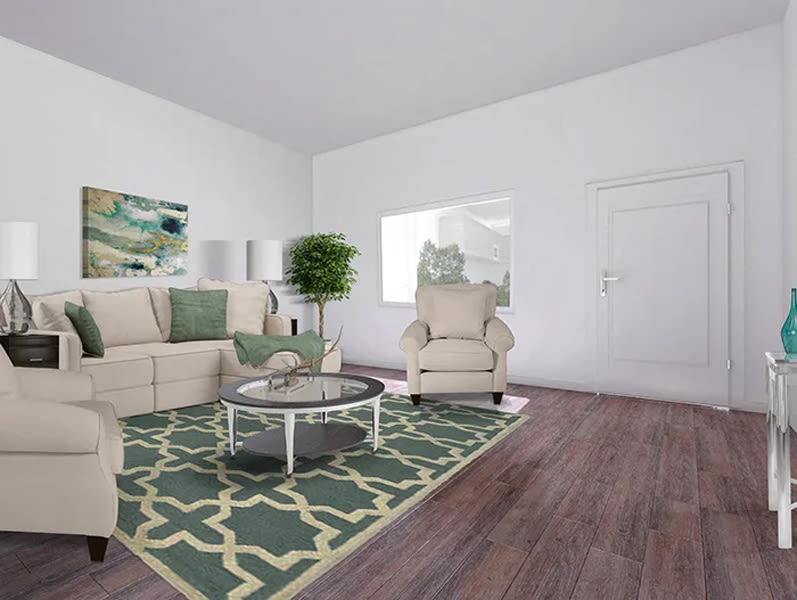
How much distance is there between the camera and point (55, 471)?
148 cm

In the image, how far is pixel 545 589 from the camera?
1462mm

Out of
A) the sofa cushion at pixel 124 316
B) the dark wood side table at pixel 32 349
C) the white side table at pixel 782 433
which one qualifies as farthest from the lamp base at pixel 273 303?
the white side table at pixel 782 433

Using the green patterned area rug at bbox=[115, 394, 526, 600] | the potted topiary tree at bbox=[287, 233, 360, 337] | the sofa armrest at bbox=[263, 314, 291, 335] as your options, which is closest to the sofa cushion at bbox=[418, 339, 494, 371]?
the green patterned area rug at bbox=[115, 394, 526, 600]

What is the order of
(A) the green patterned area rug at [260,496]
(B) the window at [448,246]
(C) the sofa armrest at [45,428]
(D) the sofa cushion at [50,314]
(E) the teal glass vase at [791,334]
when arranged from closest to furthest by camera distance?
(C) the sofa armrest at [45,428] < (A) the green patterned area rug at [260,496] < (E) the teal glass vase at [791,334] < (D) the sofa cushion at [50,314] < (B) the window at [448,246]

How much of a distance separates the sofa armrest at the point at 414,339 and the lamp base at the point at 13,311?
2.61 metres

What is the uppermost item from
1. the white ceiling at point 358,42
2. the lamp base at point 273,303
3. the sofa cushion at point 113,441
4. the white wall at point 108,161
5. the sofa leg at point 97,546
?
the white ceiling at point 358,42

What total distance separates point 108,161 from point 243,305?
1.76m

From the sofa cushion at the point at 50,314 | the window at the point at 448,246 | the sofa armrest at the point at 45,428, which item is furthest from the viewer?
the window at the point at 448,246

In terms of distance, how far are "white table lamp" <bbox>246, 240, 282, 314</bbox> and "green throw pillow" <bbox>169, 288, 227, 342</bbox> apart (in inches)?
29.5

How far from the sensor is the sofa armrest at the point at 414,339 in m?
3.80

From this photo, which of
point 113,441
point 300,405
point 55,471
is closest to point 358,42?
point 300,405

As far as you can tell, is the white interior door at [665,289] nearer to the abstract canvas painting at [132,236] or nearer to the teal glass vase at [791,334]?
the teal glass vase at [791,334]

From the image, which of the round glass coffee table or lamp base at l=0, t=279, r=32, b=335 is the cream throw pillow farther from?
lamp base at l=0, t=279, r=32, b=335

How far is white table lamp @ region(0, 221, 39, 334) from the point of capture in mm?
3049
